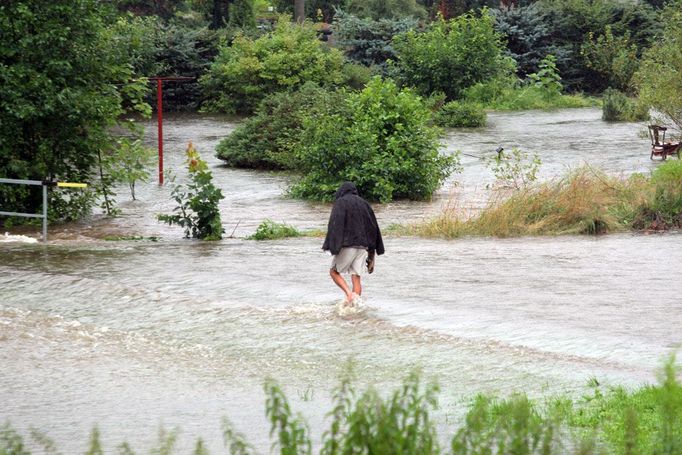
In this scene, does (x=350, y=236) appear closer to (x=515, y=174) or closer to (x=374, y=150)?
(x=515, y=174)

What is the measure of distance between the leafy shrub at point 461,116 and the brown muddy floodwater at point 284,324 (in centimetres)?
1825

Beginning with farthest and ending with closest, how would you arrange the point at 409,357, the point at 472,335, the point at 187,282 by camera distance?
the point at 187,282 < the point at 472,335 < the point at 409,357

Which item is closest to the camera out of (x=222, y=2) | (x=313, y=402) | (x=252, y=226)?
(x=313, y=402)

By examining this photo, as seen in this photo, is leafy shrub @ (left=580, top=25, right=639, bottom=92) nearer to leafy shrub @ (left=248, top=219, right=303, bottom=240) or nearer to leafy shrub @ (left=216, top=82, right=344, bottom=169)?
leafy shrub @ (left=216, top=82, right=344, bottom=169)

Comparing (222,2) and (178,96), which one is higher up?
(222,2)

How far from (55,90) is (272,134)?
9679 millimetres

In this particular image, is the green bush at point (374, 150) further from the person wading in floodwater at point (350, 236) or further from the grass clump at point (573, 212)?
the person wading in floodwater at point (350, 236)

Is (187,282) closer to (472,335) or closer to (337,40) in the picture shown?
(472,335)

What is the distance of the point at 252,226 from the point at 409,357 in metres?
10.4

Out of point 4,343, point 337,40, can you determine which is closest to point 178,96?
point 337,40

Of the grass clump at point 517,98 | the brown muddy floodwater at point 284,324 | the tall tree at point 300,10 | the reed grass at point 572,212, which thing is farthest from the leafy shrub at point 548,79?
the brown muddy floodwater at point 284,324

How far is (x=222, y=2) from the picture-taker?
182ft

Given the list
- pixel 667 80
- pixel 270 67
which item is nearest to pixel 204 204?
pixel 667 80

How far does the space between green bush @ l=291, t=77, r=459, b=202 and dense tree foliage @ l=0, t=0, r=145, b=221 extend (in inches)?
189
